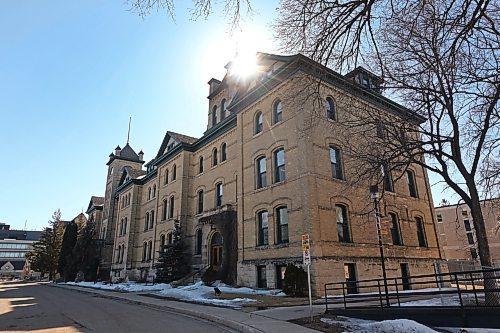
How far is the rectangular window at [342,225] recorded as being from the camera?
737 inches

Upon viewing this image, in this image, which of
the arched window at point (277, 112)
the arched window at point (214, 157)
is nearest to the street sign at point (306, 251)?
the arched window at point (277, 112)

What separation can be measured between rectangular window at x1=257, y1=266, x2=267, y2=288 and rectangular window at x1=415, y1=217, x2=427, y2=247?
11820 millimetres

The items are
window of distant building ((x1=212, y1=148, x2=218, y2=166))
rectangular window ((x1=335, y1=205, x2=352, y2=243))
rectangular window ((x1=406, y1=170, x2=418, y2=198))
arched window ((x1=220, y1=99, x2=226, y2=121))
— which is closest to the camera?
rectangular window ((x1=335, y1=205, x2=352, y2=243))

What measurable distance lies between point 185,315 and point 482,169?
1299cm

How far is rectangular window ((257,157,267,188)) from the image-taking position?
21748 millimetres

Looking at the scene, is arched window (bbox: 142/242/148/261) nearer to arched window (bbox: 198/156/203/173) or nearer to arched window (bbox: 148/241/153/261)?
arched window (bbox: 148/241/153/261)

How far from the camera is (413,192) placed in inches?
998

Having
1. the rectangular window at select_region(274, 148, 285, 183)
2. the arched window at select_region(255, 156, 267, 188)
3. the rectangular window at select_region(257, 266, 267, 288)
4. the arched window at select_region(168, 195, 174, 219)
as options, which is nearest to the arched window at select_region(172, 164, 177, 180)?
the arched window at select_region(168, 195, 174, 219)

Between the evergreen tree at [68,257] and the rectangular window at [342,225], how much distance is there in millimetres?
45534

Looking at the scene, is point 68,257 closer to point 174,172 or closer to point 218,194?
point 174,172

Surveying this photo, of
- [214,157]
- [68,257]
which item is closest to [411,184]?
[214,157]

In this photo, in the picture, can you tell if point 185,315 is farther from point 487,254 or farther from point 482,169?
point 482,169

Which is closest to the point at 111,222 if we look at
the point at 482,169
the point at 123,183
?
the point at 123,183

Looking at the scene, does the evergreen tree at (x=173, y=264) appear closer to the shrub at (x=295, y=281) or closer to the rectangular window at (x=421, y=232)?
the shrub at (x=295, y=281)
